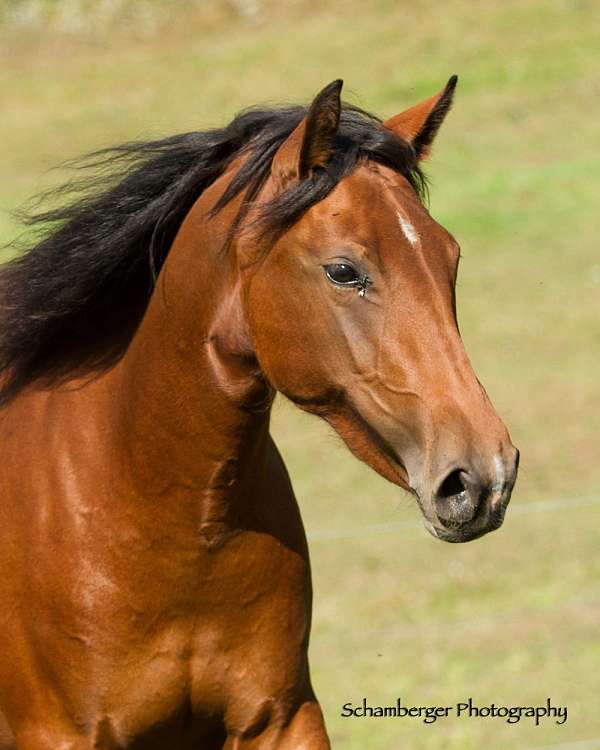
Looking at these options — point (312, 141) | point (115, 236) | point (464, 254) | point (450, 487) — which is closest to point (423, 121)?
point (312, 141)

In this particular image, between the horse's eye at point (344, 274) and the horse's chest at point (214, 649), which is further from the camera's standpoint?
the horse's chest at point (214, 649)

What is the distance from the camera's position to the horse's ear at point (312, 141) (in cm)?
273

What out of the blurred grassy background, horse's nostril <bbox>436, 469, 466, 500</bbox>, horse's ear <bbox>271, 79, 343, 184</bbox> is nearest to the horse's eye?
horse's ear <bbox>271, 79, 343, 184</bbox>

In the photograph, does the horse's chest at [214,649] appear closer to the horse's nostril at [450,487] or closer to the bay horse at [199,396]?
the bay horse at [199,396]

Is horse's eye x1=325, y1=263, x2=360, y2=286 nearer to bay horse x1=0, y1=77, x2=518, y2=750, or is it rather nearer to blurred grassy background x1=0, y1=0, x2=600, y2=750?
bay horse x1=0, y1=77, x2=518, y2=750

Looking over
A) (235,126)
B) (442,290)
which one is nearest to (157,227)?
(235,126)

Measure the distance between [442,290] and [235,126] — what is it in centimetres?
71

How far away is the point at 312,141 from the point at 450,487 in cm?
75

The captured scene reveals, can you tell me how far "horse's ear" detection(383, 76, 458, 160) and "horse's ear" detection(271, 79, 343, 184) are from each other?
11.6 inches

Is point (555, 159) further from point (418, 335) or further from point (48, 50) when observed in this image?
point (418, 335)

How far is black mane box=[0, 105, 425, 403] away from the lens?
9.80ft

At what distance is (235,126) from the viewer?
10.2 feet

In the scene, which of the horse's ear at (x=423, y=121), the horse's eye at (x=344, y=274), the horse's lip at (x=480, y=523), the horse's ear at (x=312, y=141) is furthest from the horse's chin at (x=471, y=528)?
the horse's ear at (x=423, y=121)

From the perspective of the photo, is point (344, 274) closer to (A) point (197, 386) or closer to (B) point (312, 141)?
(B) point (312, 141)
